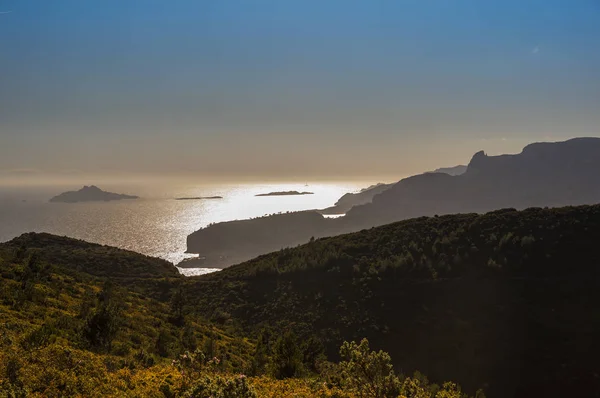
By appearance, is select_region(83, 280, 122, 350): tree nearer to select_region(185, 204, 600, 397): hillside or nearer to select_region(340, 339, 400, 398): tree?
select_region(340, 339, 400, 398): tree

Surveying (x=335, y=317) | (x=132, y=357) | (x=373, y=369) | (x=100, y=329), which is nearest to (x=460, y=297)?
(x=335, y=317)

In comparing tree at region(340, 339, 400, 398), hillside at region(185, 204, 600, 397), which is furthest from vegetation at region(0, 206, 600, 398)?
hillside at region(185, 204, 600, 397)

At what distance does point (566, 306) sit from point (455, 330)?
1449 cm

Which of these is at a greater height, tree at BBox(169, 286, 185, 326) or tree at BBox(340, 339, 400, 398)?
tree at BBox(340, 339, 400, 398)

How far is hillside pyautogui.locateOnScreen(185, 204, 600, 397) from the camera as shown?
123ft

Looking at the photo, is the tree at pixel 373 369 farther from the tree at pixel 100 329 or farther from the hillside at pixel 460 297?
the hillside at pixel 460 297

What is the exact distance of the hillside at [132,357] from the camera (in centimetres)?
1075

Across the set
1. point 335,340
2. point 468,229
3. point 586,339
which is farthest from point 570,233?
point 335,340

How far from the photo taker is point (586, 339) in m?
38.2

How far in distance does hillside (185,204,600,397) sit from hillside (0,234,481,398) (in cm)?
1714

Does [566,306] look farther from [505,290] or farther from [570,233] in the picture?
[570,233]

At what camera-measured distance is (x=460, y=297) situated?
157 feet

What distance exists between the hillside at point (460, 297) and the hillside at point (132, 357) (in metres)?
17.1

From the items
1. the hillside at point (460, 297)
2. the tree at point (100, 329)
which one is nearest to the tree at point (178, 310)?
the hillside at point (460, 297)
